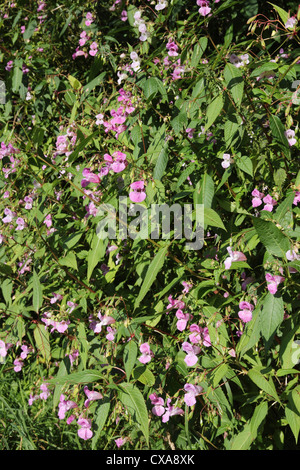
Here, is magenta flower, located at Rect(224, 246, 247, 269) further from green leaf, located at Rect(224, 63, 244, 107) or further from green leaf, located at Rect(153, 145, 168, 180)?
green leaf, located at Rect(224, 63, 244, 107)

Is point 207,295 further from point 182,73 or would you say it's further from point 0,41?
point 0,41

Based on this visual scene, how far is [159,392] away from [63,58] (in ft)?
9.16

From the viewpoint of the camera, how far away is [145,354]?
2199 millimetres

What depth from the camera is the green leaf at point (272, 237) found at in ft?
5.17

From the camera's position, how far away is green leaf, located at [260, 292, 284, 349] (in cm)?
168

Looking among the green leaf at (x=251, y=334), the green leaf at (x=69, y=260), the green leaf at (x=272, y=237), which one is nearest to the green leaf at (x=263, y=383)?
the green leaf at (x=251, y=334)

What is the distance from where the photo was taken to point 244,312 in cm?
196

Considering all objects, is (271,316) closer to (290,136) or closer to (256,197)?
(256,197)

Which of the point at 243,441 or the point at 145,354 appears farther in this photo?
the point at 145,354

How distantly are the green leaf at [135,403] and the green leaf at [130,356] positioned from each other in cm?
7

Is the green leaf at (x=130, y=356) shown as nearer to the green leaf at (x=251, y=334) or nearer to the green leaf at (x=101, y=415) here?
the green leaf at (x=101, y=415)

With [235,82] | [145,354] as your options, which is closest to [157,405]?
[145,354]

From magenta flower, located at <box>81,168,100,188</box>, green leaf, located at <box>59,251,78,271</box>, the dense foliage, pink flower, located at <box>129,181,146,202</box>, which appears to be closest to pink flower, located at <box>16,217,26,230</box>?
the dense foliage

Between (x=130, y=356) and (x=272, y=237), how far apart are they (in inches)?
32.3
